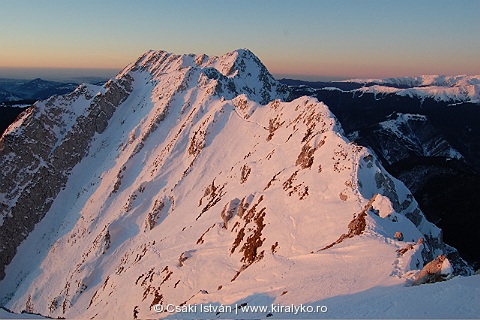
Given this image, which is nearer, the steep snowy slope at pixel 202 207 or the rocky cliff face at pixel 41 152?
the steep snowy slope at pixel 202 207

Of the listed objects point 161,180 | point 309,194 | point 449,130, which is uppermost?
point 309,194

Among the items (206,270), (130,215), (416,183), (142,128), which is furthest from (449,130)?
(206,270)

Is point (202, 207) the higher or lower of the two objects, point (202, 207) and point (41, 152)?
the lower

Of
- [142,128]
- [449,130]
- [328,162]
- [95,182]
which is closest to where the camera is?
[328,162]

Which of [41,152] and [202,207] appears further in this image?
[41,152]

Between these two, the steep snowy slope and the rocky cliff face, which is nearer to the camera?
the steep snowy slope

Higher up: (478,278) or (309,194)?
(478,278)

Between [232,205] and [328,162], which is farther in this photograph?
[232,205]

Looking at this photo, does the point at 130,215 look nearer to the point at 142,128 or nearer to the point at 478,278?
the point at 142,128
